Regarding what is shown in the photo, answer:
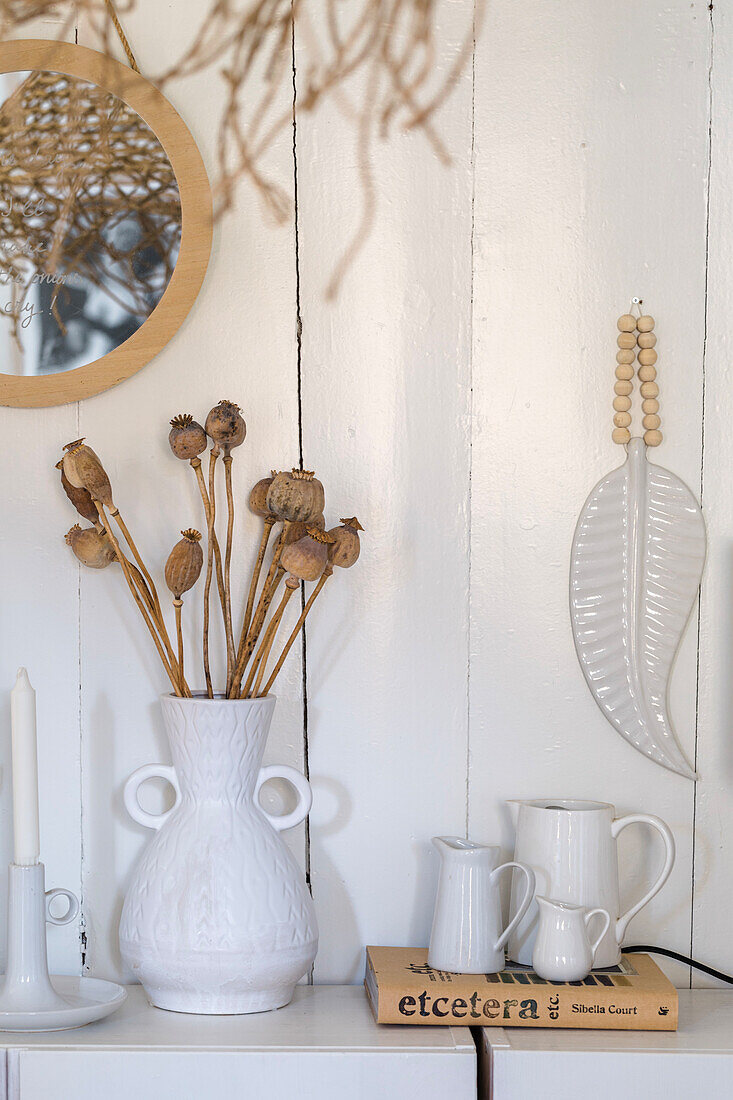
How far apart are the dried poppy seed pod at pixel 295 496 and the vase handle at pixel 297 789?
24 cm

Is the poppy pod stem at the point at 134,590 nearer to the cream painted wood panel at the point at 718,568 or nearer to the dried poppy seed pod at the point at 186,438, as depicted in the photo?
the dried poppy seed pod at the point at 186,438

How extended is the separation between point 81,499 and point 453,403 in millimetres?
380

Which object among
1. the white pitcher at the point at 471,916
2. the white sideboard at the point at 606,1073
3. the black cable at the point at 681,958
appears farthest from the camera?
the black cable at the point at 681,958

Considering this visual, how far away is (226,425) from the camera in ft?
3.41

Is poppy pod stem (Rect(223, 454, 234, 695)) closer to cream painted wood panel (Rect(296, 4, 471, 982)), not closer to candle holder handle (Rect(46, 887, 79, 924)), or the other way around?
cream painted wood panel (Rect(296, 4, 471, 982))

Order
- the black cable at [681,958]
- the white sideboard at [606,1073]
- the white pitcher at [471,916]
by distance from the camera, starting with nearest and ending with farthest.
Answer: the white sideboard at [606,1073] < the white pitcher at [471,916] < the black cable at [681,958]

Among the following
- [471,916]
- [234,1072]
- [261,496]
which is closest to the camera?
[234,1072]

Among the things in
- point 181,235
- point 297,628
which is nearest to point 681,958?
point 297,628

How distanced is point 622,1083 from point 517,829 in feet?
0.79

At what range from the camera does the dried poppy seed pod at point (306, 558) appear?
39.0 inches

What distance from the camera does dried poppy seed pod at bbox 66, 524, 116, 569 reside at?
3.42 feet

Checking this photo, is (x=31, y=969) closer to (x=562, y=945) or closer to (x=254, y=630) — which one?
(x=254, y=630)

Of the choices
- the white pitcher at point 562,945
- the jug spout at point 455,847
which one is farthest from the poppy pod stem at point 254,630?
the white pitcher at point 562,945

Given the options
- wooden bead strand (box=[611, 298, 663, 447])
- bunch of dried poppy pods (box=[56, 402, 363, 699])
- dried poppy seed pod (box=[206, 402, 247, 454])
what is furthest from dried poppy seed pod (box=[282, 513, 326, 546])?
wooden bead strand (box=[611, 298, 663, 447])
